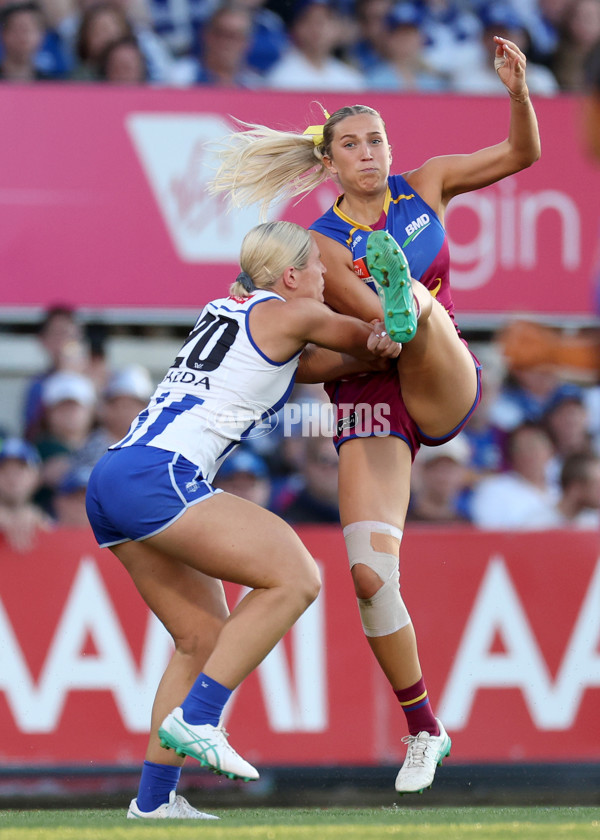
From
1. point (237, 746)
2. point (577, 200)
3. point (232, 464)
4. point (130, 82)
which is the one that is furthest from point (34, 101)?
point (237, 746)

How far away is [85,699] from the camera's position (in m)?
5.80

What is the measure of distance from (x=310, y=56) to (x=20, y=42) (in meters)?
1.87

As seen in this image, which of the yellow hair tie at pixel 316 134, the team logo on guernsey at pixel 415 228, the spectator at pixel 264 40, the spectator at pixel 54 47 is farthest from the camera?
the spectator at pixel 264 40

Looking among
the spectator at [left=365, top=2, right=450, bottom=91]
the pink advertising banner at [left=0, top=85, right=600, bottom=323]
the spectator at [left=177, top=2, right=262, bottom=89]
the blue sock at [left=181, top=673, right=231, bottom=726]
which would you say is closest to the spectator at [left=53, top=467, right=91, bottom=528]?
the pink advertising banner at [left=0, top=85, right=600, bottom=323]

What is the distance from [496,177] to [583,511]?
109 inches

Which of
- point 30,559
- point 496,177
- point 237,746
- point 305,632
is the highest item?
point 496,177

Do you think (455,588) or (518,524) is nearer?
(455,588)

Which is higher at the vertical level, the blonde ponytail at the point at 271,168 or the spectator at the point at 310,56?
the spectator at the point at 310,56

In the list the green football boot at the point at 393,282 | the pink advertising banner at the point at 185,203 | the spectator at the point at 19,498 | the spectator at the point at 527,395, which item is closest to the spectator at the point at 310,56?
the pink advertising banner at the point at 185,203

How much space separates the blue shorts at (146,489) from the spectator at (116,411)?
9.22ft

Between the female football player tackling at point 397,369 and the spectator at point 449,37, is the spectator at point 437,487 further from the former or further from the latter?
the spectator at point 449,37

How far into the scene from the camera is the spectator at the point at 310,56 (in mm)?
8258

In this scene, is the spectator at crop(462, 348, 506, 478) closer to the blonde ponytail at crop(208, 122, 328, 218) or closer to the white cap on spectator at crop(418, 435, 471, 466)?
→ the white cap on spectator at crop(418, 435, 471, 466)

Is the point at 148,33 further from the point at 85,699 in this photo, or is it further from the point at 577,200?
the point at 85,699
